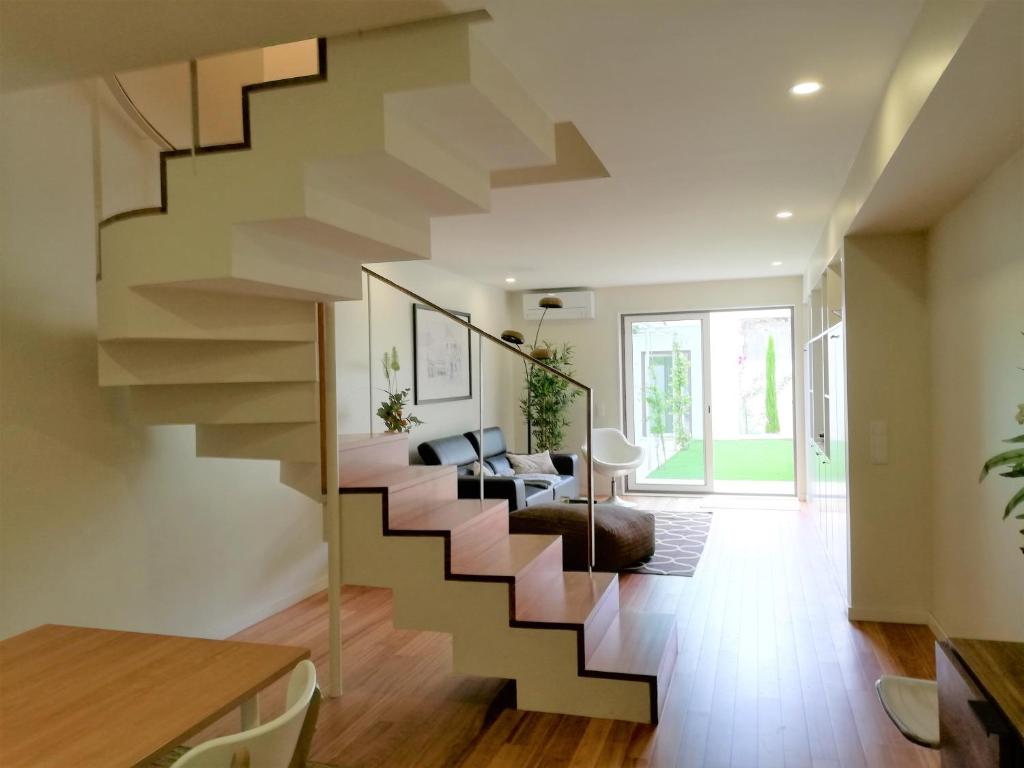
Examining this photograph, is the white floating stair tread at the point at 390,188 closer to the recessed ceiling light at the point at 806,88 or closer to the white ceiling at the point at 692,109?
the white ceiling at the point at 692,109

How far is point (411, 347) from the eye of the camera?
6555 mm

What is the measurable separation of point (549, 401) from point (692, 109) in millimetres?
5908

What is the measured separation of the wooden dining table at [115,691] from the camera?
1.43 metres

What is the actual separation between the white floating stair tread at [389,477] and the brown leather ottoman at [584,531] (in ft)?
4.93

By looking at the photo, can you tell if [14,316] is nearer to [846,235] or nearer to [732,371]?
[846,235]

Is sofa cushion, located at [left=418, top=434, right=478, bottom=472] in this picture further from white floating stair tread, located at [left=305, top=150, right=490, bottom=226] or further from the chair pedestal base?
white floating stair tread, located at [left=305, top=150, right=490, bottom=226]

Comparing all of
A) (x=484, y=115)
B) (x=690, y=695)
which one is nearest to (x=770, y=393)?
(x=690, y=695)

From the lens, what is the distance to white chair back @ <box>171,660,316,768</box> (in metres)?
1.31

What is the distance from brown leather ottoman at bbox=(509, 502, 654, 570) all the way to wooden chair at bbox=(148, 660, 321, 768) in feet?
12.1

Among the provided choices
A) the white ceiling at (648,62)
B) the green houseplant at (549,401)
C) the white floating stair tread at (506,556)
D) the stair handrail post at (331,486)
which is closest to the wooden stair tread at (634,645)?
the white floating stair tread at (506,556)

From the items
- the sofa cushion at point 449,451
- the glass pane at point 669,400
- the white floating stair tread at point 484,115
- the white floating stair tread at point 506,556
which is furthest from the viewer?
the glass pane at point 669,400

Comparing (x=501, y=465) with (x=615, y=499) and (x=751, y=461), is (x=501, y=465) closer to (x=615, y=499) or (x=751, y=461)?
(x=615, y=499)

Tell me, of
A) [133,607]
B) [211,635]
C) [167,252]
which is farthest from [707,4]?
[211,635]

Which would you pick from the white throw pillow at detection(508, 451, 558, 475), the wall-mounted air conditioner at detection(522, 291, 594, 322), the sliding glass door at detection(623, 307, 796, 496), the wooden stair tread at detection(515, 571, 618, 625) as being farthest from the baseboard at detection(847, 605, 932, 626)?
the wall-mounted air conditioner at detection(522, 291, 594, 322)
